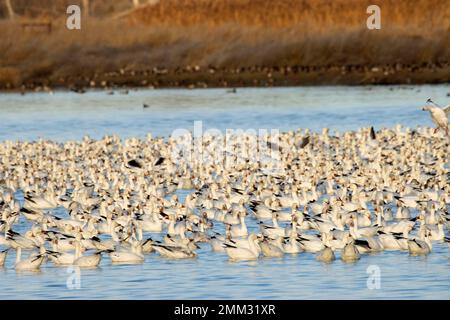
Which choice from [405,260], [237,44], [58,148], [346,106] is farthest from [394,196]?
[237,44]

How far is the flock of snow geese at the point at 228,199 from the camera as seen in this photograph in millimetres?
18125

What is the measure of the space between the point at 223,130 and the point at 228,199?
1447cm

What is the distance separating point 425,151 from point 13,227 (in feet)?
32.4

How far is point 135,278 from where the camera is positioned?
1683 centimetres

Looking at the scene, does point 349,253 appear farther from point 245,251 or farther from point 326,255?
point 245,251

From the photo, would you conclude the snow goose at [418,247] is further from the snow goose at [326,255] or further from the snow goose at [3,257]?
the snow goose at [3,257]

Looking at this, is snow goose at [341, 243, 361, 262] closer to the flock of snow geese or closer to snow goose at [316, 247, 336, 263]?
the flock of snow geese

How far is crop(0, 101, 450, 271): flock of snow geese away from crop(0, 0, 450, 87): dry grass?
74.7ft

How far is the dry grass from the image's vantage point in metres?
52.8

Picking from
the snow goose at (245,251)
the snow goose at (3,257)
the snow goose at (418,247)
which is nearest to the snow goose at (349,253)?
the snow goose at (418,247)

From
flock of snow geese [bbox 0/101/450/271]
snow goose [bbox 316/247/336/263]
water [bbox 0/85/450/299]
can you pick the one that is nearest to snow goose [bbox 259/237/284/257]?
flock of snow geese [bbox 0/101/450/271]

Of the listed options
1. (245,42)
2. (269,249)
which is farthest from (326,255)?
(245,42)

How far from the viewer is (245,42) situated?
54719 mm

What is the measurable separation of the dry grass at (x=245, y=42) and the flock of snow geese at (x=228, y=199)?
22.8 m
